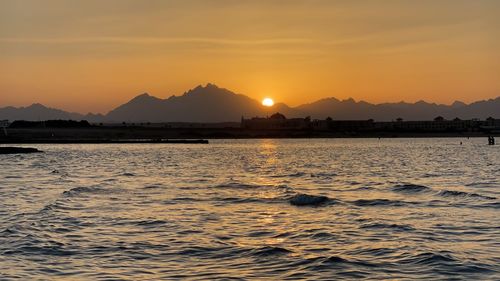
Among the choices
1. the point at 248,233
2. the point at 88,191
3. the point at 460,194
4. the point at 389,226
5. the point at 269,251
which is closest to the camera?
the point at 269,251

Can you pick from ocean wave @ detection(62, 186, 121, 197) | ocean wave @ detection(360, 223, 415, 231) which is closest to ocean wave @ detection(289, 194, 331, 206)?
ocean wave @ detection(360, 223, 415, 231)

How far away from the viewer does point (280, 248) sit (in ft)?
74.1

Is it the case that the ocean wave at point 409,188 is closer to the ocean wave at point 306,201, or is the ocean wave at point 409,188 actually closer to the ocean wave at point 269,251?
the ocean wave at point 306,201

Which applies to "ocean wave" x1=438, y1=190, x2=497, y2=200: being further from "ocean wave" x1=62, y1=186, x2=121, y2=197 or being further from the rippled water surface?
"ocean wave" x1=62, y1=186, x2=121, y2=197

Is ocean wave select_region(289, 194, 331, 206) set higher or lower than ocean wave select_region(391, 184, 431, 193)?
higher

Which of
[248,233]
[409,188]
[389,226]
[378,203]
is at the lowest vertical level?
[409,188]

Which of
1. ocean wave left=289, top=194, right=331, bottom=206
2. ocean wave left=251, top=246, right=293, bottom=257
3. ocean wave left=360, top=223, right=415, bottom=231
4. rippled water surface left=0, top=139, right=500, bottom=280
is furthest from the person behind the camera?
ocean wave left=289, top=194, right=331, bottom=206

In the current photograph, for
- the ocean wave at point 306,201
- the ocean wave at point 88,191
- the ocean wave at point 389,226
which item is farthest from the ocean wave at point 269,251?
the ocean wave at point 88,191

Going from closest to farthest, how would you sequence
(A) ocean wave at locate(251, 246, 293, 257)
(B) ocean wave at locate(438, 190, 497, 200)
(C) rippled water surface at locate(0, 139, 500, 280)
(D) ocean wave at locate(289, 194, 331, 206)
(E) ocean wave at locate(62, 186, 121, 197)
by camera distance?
(C) rippled water surface at locate(0, 139, 500, 280)
(A) ocean wave at locate(251, 246, 293, 257)
(D) ocean wave at locate(289, 194, 331, 206)
(B) ocean wave at locate(438, 190, 497, 200)
(E) ocean wave at locate(62, 186, 121, 197)

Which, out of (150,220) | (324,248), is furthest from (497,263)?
(150,220)

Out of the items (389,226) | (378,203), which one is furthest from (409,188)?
(389,226)

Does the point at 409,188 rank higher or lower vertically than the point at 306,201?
lower

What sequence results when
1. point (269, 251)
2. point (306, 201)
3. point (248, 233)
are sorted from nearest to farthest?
point (269, 251)
point (248, 233)
point (306, 201)

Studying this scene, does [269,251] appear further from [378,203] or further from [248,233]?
[378,203]
